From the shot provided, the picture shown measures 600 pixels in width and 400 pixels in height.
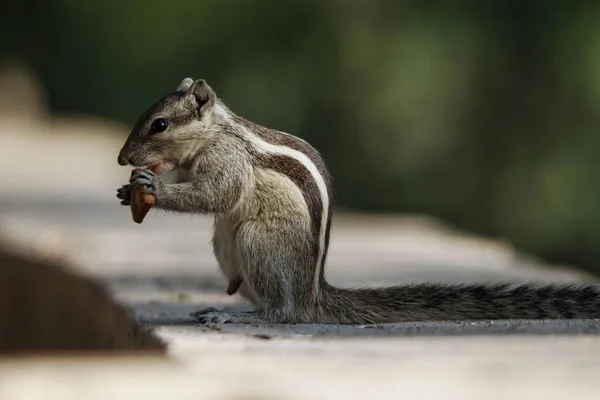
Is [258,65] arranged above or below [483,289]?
above

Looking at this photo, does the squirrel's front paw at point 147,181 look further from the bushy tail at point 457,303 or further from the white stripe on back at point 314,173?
the bushy tail at point 457,303

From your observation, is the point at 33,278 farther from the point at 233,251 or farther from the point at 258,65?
the point at 258,65

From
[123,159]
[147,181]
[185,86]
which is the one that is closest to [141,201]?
[147,181]

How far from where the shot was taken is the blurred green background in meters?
14.3

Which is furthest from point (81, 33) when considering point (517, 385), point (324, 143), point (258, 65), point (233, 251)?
point (517, 385)

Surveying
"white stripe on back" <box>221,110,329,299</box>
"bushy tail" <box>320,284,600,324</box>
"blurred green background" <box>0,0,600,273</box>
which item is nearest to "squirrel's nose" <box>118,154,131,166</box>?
"white stripe on back" <box>221,110,329,299</box>

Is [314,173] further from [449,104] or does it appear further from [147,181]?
[449,104]

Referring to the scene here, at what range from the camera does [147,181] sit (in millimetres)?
3668

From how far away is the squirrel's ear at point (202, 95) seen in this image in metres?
3.84

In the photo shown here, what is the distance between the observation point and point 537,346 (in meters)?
2.86

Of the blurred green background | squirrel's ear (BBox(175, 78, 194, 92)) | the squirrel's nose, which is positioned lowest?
the squirrel's nose

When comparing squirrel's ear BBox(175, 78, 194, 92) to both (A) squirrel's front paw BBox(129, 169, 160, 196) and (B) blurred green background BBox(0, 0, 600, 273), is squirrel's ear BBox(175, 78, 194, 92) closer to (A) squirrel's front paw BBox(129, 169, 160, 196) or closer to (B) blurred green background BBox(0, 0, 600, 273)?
(A) squirrel's front paw BBox(129, 169, 160, 196)

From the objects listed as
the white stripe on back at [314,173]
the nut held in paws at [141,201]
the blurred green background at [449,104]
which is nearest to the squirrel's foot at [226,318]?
the white stripe on back at [314,173]

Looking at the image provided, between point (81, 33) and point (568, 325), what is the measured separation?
19.5 meters
